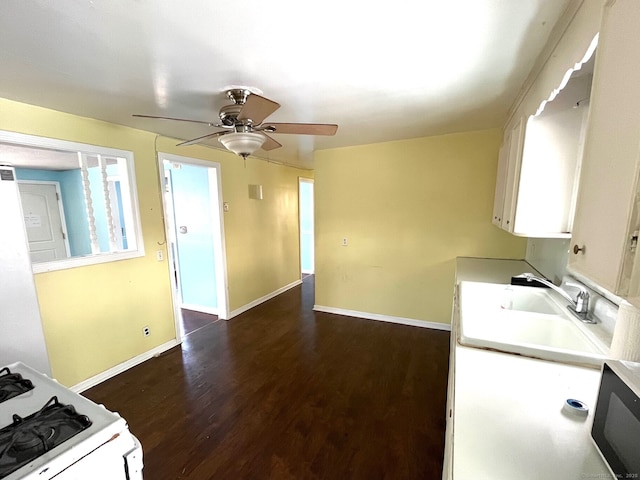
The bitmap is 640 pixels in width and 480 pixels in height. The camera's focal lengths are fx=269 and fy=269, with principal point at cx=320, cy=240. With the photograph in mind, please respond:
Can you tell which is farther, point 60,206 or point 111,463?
point 60,206

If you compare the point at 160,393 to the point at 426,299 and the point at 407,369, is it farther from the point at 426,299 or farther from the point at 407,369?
the point at 426,299

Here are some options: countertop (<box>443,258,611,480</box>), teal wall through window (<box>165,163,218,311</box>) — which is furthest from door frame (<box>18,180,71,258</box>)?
countertop (<box>443,258,611,480</box>)

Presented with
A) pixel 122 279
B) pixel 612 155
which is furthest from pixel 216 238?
pixel 612 155

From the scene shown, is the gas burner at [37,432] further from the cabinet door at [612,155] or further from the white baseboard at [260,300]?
the white baseboard at [260,300]

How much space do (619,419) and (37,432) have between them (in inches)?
69.2

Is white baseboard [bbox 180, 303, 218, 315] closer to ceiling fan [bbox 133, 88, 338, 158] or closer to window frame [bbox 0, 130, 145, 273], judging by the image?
window frame [bbox 0, 130, 145, 273]

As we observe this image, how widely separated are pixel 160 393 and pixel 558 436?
2.67 m

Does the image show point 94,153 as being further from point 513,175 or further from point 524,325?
point 524,325

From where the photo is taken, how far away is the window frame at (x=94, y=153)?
6.40ft

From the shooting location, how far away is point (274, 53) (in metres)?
1.32

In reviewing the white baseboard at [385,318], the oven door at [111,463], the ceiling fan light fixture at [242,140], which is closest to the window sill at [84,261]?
the ceiling fan light fixture at [242,140]

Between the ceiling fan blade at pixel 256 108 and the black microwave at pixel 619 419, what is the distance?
1619 millimetres

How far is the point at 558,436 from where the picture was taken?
2.55ft

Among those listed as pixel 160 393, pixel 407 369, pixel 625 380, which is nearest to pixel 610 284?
pixel 625 380
